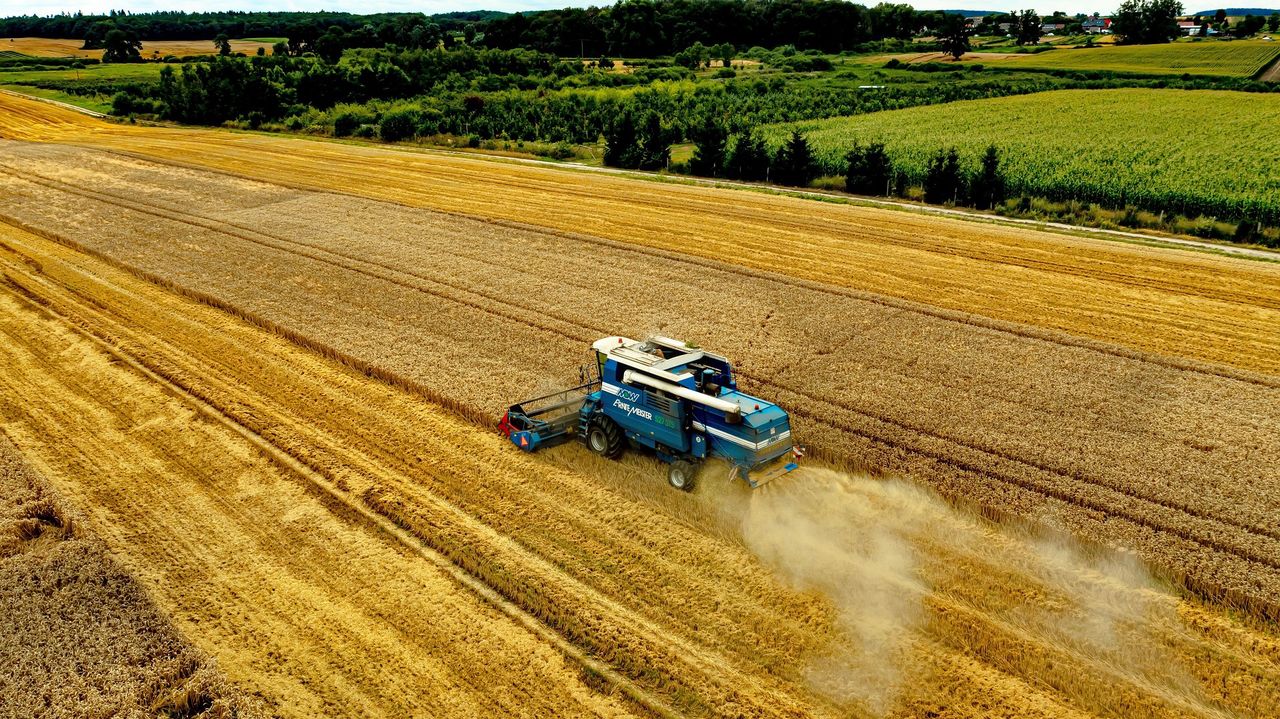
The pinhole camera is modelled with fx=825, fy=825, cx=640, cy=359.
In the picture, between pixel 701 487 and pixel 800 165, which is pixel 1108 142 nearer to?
pixel 800 165

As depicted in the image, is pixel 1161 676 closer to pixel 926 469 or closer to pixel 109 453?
pixel 926 469

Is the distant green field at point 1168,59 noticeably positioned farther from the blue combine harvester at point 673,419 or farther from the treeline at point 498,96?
the blue combine harvester at point 673,419

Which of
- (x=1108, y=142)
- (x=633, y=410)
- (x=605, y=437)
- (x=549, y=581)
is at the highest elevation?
(x=1108, y=142)

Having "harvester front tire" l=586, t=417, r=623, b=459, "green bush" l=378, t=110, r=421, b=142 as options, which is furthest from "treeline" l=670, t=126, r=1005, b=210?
"harvester front tire" l=586, t=417, r=623, b=459

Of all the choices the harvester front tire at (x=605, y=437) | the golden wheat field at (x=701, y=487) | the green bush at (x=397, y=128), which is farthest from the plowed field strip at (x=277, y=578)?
the green bush at (x=397, y=128)

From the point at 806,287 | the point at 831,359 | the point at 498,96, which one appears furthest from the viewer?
the point at 498,96

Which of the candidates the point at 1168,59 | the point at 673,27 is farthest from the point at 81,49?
the point at 1168,59
